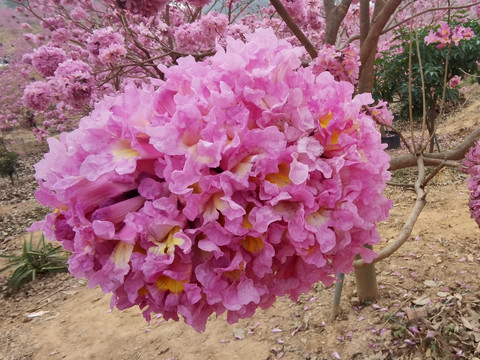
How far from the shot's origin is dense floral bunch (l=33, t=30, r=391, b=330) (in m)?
0.67

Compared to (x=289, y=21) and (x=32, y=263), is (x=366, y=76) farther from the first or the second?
(x=32, y=263)

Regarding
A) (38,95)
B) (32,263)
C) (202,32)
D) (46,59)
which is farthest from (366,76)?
(32,263)

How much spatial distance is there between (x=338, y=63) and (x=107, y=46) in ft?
8.79

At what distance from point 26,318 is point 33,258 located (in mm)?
1197

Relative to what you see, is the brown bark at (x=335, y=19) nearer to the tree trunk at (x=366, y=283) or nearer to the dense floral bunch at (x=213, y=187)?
the tree trunk at (x=366, y=283)

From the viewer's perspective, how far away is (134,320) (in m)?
3.58

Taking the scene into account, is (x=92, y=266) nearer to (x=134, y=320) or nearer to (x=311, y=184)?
(x=311, y=184)

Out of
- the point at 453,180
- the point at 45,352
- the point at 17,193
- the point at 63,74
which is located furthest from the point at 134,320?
the point at 17,193

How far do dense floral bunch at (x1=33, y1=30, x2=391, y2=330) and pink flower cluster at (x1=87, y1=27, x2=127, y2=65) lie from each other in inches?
121

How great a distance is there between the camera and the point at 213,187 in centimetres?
67

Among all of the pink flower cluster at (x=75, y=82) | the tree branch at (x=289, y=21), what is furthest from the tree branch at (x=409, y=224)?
the pink flower cluster at (x=75, y=82)

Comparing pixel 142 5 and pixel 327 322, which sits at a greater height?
pixel 142 5

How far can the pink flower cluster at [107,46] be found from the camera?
11.6 ft

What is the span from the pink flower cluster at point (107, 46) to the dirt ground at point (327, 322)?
248 centimetres
